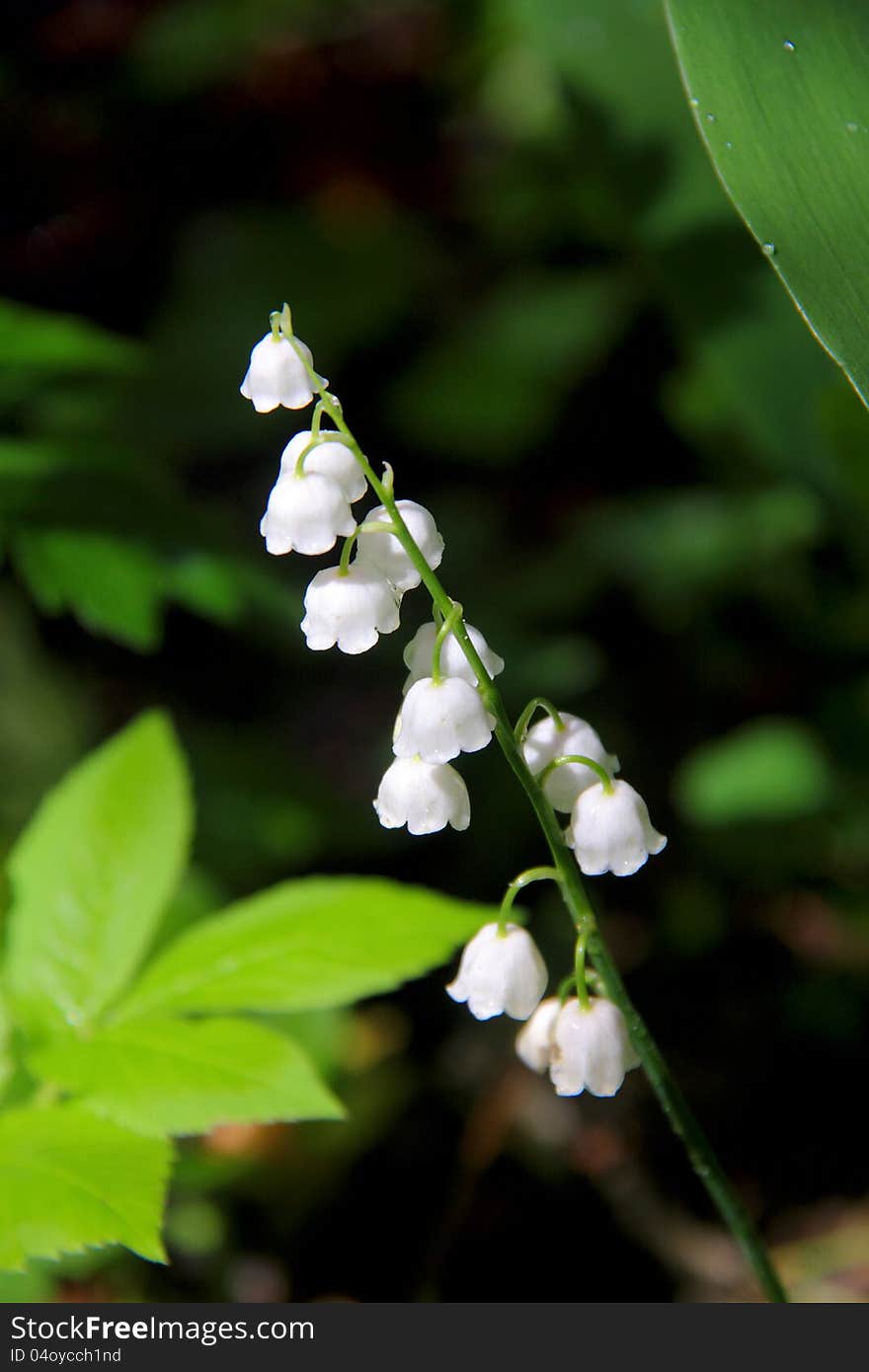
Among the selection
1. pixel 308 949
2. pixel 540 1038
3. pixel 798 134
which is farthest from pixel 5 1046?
pixel 798 134

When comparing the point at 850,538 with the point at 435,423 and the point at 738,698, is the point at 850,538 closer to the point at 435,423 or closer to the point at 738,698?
the point at 738,698

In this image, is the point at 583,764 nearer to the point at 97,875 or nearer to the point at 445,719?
the point at 445,719

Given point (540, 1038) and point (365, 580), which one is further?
point (540, 1038)

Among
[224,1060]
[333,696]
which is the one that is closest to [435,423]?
[333,696]

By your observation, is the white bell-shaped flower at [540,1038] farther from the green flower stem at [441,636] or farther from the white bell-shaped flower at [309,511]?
the white bell-shaped flower at [309,511]

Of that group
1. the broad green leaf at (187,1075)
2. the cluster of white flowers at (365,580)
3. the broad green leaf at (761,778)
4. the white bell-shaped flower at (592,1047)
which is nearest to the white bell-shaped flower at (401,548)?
the cluster of white flowers at (365,580)

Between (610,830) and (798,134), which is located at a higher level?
(798,134)
